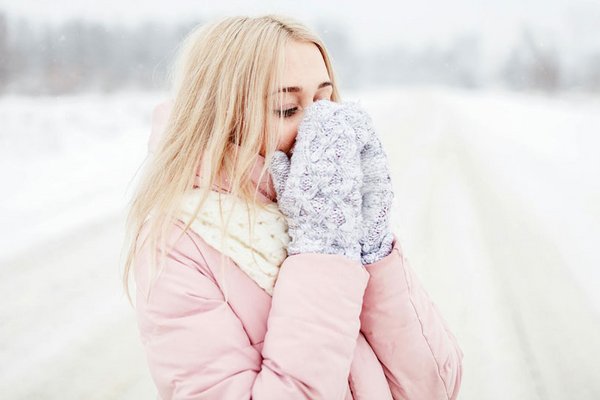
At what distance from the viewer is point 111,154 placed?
800 centimetres

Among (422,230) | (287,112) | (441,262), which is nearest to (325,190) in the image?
(287,112)

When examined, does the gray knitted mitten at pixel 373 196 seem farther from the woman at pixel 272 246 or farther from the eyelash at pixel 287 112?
the eyelash at pixel 287 112

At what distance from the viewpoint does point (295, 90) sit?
130cm

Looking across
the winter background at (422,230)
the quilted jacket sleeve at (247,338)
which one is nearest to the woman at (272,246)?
the quilted jacket sleeve at (247,338)

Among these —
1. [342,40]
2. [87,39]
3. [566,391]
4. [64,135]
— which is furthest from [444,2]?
[566,391]

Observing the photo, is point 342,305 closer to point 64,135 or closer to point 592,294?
point 592,294

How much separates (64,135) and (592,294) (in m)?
9.31

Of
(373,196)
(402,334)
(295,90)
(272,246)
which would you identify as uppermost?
(295,90)

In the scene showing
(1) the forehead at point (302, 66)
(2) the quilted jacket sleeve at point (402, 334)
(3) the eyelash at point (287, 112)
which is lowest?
(2) the quilted jacket sleeve at point (402, 334)

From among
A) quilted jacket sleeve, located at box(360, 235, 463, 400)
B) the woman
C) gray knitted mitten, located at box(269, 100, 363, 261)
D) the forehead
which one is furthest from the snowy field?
the forehead

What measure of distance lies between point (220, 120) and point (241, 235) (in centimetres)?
33

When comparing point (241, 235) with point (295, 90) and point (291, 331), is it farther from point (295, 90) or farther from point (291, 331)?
point (295, 90)

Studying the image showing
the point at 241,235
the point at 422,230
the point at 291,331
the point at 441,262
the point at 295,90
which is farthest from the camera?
the point at 422,230

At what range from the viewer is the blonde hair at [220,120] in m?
1.25
